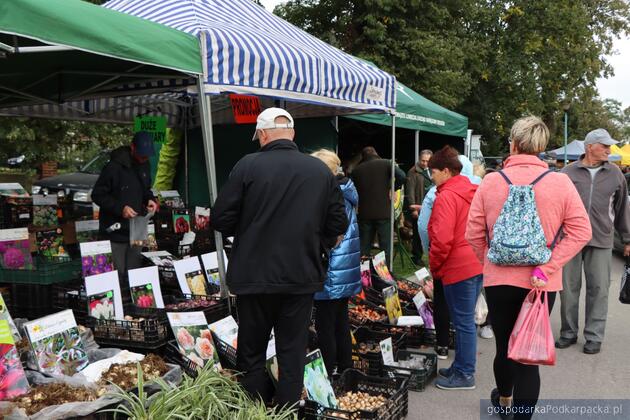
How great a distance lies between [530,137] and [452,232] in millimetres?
974

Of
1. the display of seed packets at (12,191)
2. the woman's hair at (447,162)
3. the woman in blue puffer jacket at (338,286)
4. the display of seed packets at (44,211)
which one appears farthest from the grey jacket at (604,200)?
the display of seed packets at (12,191)

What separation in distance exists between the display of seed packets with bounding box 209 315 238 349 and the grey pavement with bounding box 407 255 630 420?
49.2 inches

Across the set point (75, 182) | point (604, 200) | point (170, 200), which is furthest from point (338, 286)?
point (75, 182)

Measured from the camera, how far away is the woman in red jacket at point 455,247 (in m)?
3.90

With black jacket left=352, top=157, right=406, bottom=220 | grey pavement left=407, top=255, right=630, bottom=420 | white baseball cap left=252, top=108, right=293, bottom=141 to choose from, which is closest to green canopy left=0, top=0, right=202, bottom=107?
white baseball cap left=252, top=108, right=293, bottom=141

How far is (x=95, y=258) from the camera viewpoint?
4.48 metres

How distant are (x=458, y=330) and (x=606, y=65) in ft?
95.6

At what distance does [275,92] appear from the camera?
4.56 metres

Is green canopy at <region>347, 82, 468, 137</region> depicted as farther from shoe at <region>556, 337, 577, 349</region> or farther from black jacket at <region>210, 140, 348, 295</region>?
black jacket at <region>210, 140, 348, 295</region>

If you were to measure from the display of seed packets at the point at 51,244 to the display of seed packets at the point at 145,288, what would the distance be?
1.09 m

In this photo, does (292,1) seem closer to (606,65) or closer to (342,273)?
(342,273)

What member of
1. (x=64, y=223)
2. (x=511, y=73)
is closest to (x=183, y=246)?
(x=64, y=223)

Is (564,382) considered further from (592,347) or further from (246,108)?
(246,108)

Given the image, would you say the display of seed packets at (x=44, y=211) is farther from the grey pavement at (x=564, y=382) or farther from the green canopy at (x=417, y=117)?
the green canopy at (x=417, y=117)
